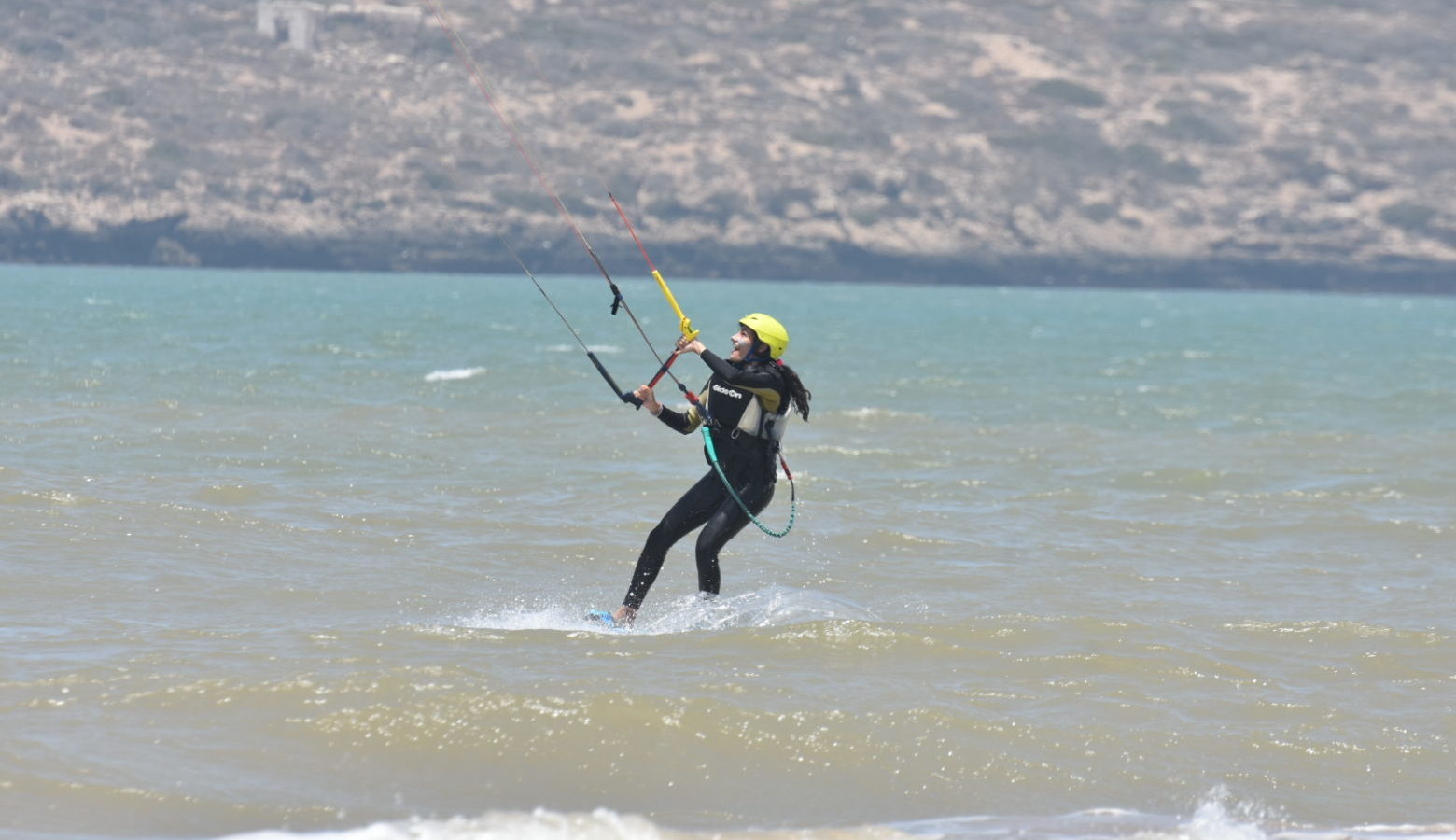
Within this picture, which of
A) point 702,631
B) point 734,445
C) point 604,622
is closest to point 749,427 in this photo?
point 734,445

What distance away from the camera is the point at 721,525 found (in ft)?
33.6

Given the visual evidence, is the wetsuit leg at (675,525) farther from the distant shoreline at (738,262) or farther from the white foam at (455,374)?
the distant shoreline at (738,262)

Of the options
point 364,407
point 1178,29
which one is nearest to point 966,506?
point 364,407

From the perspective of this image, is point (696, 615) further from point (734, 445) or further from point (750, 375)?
point (750, 375)

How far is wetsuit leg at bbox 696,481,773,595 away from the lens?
33.6 ft

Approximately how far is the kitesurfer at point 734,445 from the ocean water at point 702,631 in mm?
440

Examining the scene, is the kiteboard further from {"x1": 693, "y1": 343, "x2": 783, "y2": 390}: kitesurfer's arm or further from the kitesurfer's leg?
{"x1": 693, "y1": 343, "x2": 783, "y2": 390}: kitesurfer's arm

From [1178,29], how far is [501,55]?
65629 millimetres

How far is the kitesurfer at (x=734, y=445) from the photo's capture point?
10016mm

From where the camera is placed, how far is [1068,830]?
23.0ft

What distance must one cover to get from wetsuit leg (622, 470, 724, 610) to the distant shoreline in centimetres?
14022

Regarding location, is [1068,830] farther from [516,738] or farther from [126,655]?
[126,655]

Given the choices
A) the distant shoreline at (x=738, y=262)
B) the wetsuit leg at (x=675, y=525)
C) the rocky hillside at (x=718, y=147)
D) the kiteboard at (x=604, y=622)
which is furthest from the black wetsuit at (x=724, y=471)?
the distant shoreline at (x=738, y=262)

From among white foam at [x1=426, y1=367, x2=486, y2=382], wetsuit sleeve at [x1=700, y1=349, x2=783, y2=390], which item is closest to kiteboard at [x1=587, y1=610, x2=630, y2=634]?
wetsuit sleeve at [x1=700, y1=349, x2=783, y2=390]
